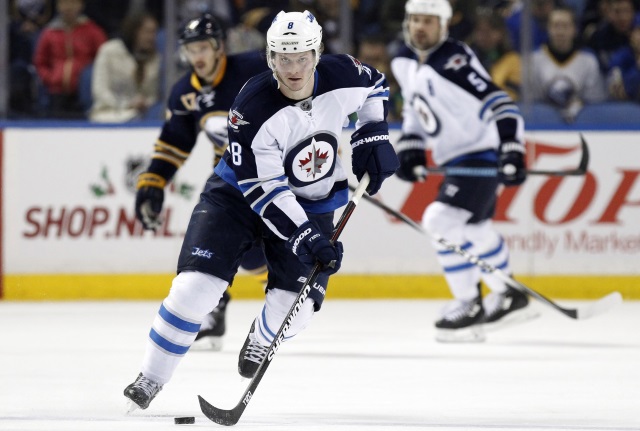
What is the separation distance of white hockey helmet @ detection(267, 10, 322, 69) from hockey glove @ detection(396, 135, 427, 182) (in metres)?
2.26

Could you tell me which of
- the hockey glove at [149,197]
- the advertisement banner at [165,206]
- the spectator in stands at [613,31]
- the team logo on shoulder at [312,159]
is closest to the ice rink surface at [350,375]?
the advertisement banner at [165,206]

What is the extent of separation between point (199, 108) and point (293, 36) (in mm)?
1542

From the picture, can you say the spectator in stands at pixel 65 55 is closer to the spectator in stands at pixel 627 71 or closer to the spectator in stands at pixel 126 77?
the spectator in stands at pixel 126 77

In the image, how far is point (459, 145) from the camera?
5859 millimetres

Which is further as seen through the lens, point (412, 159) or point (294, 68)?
point (412, 159)

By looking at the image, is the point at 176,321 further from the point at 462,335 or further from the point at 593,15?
the point at 593,15

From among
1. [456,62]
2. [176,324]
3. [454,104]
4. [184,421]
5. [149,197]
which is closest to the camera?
[184,421]

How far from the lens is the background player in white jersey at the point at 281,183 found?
364 cm

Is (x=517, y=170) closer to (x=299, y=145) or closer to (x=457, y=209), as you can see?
(x=457, y=209)

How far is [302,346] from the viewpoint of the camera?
5559 mm

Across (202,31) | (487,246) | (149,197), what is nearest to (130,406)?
(149,197)

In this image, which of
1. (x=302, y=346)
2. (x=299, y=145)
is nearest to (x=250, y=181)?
(x=299, y=145)

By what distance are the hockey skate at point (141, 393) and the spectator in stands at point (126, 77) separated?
12.2 ft

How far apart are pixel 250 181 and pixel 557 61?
3.92 m
